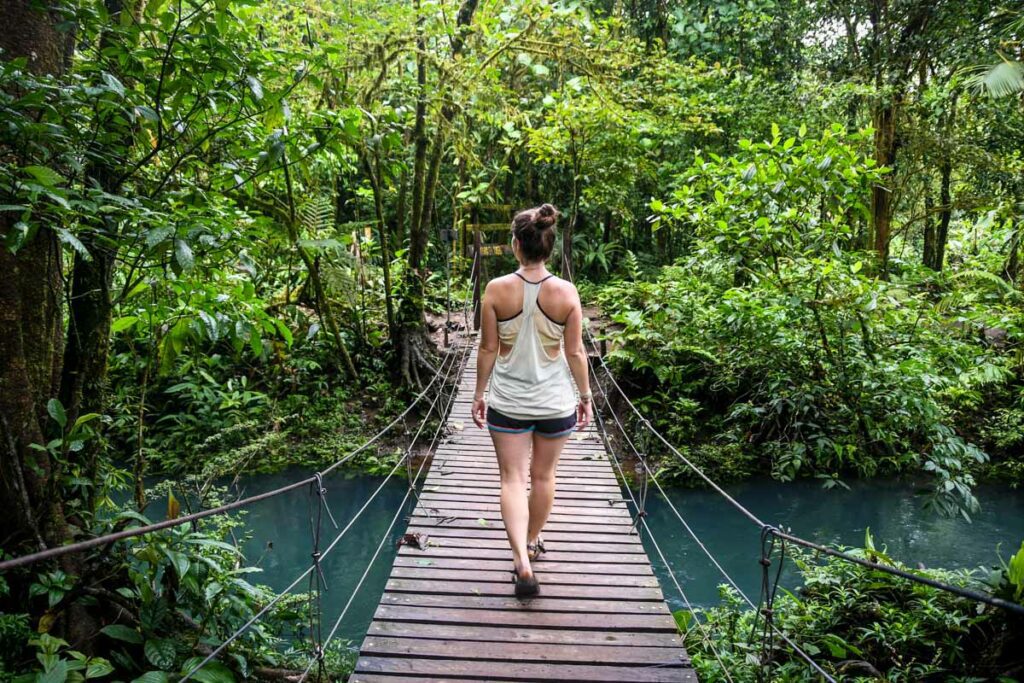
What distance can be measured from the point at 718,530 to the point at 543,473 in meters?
3.76

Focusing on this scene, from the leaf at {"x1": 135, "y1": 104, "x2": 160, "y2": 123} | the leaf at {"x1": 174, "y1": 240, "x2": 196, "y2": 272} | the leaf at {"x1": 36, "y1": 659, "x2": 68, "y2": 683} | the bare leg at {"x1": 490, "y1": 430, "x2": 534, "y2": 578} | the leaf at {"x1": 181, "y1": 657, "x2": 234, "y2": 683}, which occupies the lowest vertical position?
the leaf at {"x1": 181, "y1": 657, "x2": 234, "y2": 683}

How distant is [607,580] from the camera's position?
2.44m

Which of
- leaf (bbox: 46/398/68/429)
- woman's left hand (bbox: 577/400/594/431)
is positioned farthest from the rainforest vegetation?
woman's left hand (bbox: 577/400/594/431)

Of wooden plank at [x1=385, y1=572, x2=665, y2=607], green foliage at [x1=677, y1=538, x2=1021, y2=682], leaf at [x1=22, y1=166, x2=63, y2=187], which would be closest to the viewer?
leaf at [x1=22, y1=166, x2=63, y2=187]

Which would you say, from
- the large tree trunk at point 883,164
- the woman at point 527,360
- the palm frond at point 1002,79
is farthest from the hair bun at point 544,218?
the large tree trunk at point 883,164

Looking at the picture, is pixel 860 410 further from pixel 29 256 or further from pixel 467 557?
pixel 29 256

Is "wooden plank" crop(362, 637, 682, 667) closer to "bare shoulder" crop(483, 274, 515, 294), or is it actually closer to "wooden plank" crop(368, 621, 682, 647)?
"wooden plank" crop(368, 621, 682, 647)

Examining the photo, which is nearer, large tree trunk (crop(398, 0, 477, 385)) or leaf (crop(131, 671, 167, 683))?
leaf (crop(131, 671, 167, 683))

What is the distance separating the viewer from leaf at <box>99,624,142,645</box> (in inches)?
83.9

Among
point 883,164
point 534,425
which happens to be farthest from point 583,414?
point 883,164

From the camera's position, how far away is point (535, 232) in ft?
6.86

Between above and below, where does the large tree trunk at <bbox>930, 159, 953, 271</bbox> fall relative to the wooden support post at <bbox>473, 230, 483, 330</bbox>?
above

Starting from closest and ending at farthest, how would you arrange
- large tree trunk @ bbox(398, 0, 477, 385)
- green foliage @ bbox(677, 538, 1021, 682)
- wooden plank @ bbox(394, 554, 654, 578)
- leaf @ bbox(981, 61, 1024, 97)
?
wooden plank @ bbox(394, 554, 654, 578) → green foliage @ bbox(677, 538, 1021, 682) → leaf @ bbox(981, 61, 1024, 97) → large tree trunk @ bbox(398, 0, 477, 385)

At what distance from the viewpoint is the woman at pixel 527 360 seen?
2.12m
